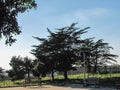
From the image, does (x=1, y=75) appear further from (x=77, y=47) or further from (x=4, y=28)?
(x=4, y=28)

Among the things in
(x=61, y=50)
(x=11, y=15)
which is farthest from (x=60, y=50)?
(x=11, y=15)

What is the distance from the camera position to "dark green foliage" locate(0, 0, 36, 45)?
37.8ft

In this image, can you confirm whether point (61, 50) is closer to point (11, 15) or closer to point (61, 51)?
point (61, 51)

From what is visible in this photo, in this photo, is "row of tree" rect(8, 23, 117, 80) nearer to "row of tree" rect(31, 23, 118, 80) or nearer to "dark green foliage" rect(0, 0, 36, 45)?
"row of tree" rect(31, 23, 118, 80)

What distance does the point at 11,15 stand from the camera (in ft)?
39.4

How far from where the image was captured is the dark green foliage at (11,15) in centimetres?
1152

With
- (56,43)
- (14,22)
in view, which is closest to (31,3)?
(14,22)

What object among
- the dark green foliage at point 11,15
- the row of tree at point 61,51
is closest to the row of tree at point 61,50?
the row of tree at point 61,51

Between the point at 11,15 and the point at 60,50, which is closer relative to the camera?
the point at 11,15

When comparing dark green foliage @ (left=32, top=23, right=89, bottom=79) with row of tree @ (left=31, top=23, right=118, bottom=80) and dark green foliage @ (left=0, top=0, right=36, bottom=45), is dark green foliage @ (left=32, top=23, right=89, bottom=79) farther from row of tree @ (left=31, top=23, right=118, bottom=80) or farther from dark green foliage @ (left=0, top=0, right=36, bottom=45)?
dark green foliage @ (left=0, top=0, right=36, bottom=45)

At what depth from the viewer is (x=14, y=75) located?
59.6 m

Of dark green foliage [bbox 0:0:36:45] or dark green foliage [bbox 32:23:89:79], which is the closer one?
dark green foliage [bbox 0:0:36:45]

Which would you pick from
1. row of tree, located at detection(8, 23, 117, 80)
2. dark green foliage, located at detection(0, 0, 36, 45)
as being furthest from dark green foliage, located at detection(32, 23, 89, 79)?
dark green foliage, located at detection(0, 0, 36, 45)

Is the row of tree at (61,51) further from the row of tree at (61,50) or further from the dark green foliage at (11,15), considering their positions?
the dark green foliage at (11,15)
